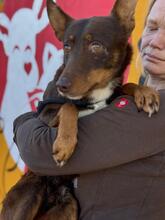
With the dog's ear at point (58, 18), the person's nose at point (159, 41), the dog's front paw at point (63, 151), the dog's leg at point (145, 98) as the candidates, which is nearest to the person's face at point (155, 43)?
the person's nose at point (159, 41)

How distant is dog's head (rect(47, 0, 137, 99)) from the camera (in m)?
2.11

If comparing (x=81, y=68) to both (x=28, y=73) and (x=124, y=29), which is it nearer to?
(x=124, y=29)

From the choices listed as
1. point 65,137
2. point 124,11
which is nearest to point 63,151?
point 65,137

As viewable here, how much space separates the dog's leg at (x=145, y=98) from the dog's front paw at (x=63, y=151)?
30 centimetres

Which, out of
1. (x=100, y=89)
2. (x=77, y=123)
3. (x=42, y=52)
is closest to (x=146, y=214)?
(x=77, y=123)

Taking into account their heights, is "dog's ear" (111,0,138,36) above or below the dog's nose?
above

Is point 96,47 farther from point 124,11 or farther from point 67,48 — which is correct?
point 124,11

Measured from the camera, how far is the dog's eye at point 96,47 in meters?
2.12

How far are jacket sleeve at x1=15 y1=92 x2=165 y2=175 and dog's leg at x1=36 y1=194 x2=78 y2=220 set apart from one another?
0.61 ft

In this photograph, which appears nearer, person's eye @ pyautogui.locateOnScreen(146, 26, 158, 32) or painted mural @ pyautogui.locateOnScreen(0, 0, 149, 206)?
person's eye @ pyautogui.locateOnScreen(146, 26, 158, 32)

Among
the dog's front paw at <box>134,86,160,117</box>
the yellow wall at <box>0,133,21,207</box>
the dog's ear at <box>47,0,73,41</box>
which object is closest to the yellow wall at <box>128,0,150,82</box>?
the dog's ear at <box>47,0,73,41</box>

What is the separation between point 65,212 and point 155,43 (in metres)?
0.91

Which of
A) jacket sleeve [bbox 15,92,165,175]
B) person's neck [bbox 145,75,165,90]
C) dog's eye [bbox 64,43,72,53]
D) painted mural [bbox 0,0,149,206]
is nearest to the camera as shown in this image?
jacket sleeve [bbox 15,92,165,175]

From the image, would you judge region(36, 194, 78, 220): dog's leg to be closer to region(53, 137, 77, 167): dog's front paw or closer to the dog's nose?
region(53, 137, 77, 167): dog's front paw
